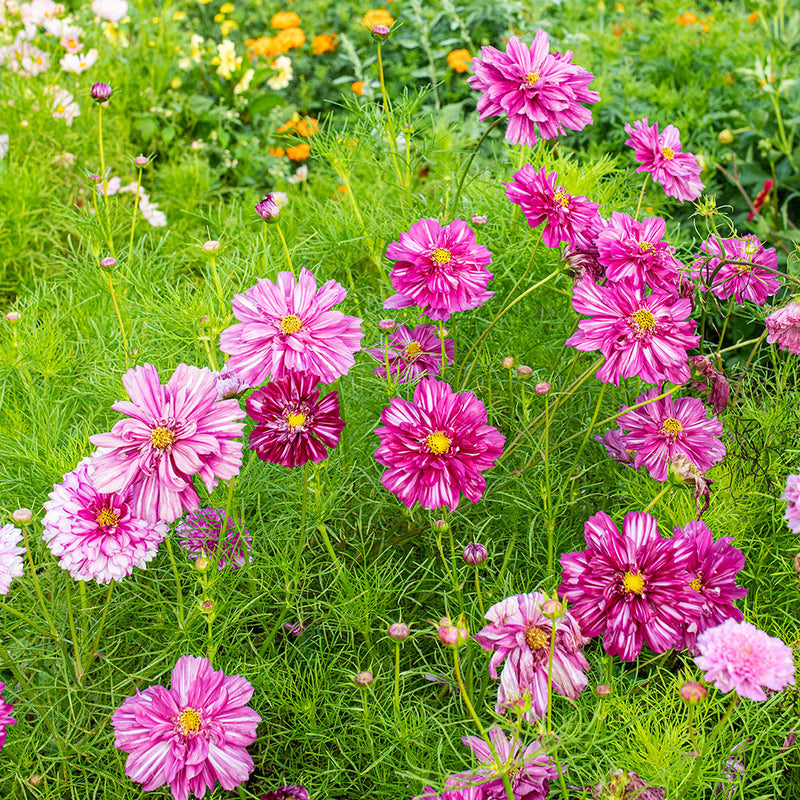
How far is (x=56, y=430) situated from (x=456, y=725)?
939mm

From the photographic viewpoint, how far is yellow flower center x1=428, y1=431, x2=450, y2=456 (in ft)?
3.83

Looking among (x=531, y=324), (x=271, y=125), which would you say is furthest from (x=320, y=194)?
(x=531, y=324)

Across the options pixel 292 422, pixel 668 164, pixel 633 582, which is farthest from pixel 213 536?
pixel 668 164

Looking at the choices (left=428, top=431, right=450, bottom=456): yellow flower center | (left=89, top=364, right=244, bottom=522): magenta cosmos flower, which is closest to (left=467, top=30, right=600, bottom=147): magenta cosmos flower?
(left=428, top=431, right=450, bottom=456): yellow flower center

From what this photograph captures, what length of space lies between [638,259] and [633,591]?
1.75 ft

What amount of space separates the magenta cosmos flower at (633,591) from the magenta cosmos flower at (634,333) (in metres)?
0.25

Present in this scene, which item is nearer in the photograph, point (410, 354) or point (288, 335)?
point (288, 335)

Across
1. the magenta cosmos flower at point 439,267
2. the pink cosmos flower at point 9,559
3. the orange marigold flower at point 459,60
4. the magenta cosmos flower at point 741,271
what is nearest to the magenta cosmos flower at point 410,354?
the magenta cosmos flower at point 439,267

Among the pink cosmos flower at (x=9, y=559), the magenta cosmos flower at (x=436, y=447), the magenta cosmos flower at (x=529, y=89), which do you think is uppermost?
the magenta cosmos flower at (x=529, y=89)

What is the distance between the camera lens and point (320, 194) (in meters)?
2.72

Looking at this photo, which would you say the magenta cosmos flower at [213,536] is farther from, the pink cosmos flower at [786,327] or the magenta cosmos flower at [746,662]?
the pink cosmos flower at [786,327]

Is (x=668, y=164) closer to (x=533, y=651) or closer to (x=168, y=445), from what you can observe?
(x=533, y=651)

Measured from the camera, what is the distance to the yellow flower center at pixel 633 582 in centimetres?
108

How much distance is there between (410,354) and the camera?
5.16 feet
